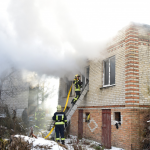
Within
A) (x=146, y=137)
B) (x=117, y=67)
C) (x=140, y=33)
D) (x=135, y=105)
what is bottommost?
(x=146, y=137)

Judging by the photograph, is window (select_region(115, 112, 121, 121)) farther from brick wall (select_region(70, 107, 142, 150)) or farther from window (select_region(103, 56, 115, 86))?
window (select_region(103, 56, 115, 86))

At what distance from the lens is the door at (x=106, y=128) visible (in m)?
7.68

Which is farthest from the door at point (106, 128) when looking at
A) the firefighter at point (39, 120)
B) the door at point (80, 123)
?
the firefighter at point (39, 120)

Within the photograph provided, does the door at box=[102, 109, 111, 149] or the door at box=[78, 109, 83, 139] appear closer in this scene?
the door at box=[102, 109, 111, 149]

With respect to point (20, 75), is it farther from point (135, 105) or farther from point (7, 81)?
point (135, 105)

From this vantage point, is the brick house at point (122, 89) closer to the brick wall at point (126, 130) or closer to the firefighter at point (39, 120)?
the brick wall at point (126, 130)

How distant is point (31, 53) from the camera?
33.3 ft

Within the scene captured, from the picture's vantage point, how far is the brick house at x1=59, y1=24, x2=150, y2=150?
266 inches

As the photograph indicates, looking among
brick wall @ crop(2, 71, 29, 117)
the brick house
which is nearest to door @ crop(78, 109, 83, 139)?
the brick house

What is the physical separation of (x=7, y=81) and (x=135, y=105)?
38.3ft

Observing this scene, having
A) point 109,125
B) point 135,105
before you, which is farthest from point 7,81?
point 135,105

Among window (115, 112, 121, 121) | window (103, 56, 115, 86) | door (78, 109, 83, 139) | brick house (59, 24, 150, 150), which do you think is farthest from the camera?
door (78, 109, 83, 139)

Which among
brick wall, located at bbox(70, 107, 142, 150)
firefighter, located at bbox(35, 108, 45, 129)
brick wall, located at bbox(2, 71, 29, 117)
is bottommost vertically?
firefighter, located at bbox(35, 108, 45, 129)

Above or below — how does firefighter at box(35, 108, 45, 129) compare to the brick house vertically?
below
